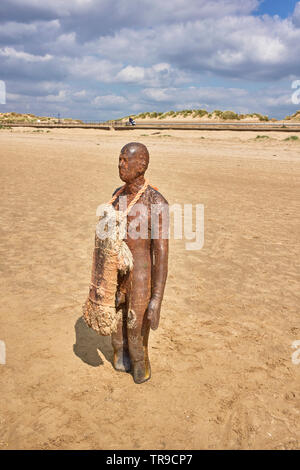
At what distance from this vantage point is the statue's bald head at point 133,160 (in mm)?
2635

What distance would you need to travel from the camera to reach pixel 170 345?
3.78 m

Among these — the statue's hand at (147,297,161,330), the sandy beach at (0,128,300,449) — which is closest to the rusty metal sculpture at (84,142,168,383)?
the statue's hand at (147,297,161,330)

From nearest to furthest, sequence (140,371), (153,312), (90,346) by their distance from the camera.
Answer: (153,312)
(140,371)
(90,346)

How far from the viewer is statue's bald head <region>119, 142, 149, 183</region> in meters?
2.63

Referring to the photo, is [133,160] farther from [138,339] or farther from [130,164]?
[138,339]

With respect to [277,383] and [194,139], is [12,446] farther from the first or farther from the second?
[194,139]

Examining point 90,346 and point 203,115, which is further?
point 203,115

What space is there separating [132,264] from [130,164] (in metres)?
0.75

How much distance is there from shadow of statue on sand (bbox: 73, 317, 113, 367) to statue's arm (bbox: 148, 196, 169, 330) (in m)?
1.04

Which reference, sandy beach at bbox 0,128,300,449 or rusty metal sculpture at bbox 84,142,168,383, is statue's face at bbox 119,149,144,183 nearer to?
rusty metal sculpture at bbox 84,142,168,383

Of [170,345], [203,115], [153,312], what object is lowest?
[170,345]

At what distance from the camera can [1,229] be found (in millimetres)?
7324

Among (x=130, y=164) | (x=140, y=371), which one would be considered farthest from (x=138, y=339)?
(x=130, y=164)

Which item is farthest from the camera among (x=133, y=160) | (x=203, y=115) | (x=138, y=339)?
(x=203, y=115)
